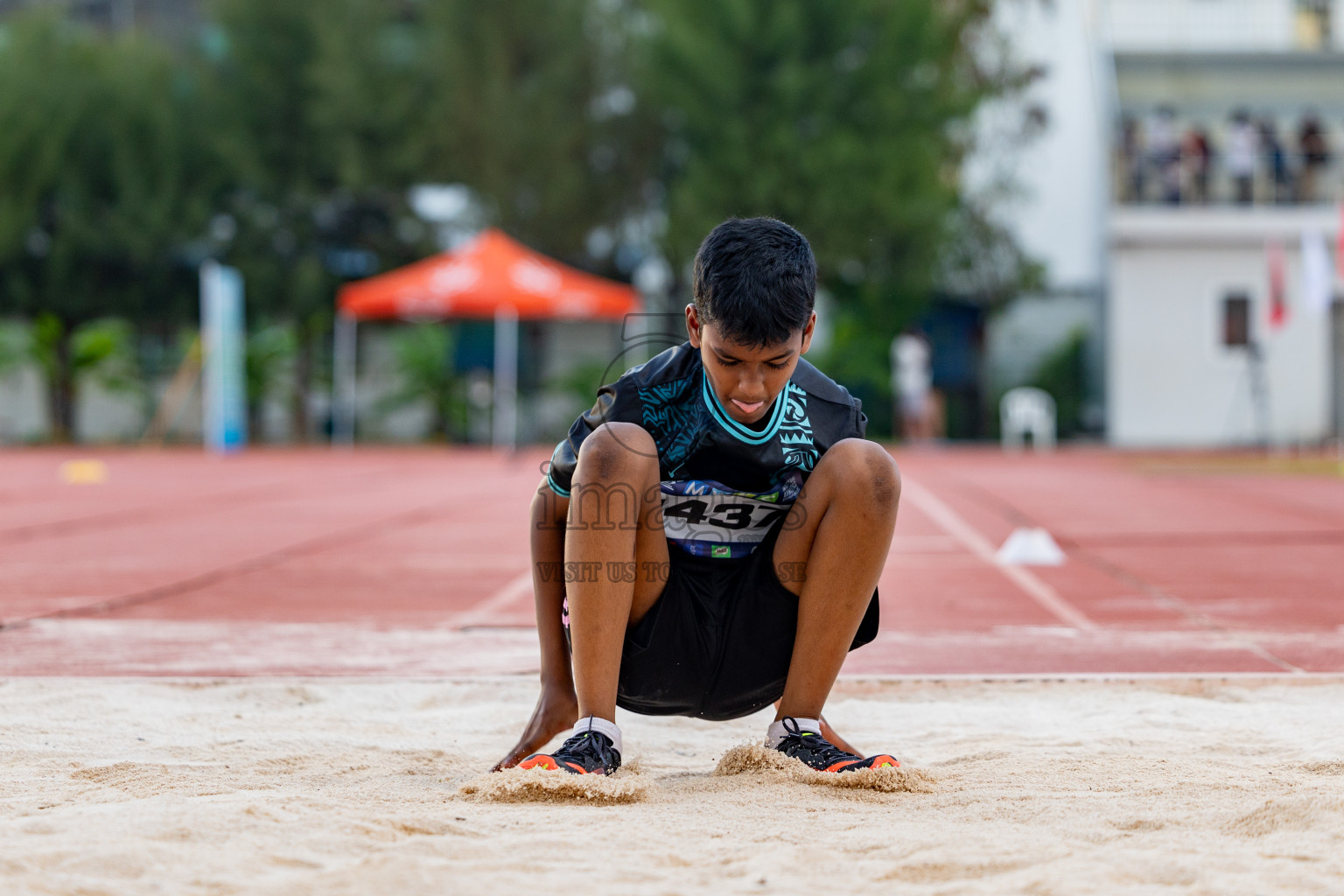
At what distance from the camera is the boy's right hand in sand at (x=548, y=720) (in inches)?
108

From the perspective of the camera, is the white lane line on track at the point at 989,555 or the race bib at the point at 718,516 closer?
the race bib at the point at 718,516

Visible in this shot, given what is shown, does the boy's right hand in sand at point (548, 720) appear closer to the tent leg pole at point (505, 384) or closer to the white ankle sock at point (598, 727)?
the white ankle sock at point (598, 727)

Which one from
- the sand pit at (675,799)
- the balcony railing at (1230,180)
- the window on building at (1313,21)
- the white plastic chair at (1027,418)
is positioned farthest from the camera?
the window on building at (1313,21)

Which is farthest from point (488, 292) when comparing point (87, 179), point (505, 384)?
point (87, 179)

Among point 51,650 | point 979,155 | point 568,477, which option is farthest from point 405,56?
point 568,477

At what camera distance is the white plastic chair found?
65.3 feet

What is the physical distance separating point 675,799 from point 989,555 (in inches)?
194

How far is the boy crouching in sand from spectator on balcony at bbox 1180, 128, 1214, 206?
20.3 m

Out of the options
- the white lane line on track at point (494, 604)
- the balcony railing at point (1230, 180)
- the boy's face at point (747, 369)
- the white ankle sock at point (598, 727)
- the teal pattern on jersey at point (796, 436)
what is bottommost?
the white lane line on track at point (494, 604)

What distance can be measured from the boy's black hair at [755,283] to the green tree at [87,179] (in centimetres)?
2059

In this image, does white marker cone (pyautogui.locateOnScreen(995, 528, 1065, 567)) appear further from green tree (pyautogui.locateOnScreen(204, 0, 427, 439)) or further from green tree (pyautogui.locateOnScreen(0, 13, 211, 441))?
Answer: green tree (pyautogui.locateOnScreen(0, 13, 211, 441))

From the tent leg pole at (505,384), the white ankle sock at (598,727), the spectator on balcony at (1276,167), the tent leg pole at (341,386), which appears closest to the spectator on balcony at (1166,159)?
the spectator on balcony at (1276,167)

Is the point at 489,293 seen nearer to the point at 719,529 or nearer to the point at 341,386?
the point at 341,386

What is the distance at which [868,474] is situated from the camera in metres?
2.65
